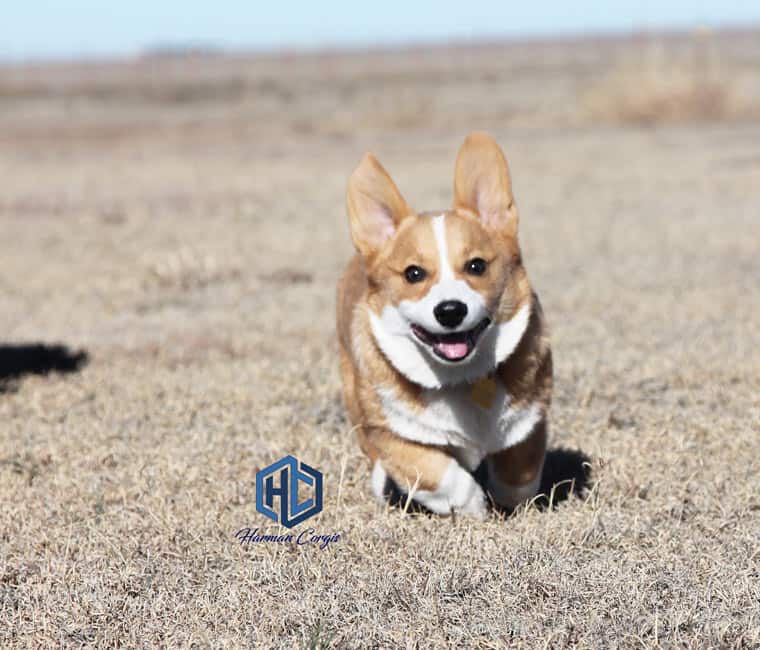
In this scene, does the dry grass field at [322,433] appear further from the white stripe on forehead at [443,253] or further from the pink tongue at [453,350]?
the white stripe on forehead at [443,253]

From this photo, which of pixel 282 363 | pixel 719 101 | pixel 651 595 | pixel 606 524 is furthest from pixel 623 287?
pixel 719 101

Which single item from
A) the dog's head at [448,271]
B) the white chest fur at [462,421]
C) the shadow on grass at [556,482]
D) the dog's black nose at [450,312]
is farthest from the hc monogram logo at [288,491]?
the dog's black nose at [450,312]

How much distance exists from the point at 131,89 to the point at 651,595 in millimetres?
43263

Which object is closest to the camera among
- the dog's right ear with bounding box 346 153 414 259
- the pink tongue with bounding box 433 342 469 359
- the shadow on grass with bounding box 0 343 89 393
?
the pink tongue with bounding box 433 342 469 359

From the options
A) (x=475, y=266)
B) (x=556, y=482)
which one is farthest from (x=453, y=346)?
(x=556, y=482)

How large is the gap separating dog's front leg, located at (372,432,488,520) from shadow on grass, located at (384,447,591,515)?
19 cm

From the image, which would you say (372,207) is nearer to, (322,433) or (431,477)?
(431,477)

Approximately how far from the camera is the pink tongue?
11.2ft

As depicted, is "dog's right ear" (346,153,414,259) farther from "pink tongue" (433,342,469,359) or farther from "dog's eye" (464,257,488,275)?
"pink tongue" (433,342,469,359)

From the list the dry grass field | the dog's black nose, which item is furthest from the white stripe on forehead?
the dry grass field

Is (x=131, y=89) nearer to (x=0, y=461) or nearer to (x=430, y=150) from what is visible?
(x=430, y=150)

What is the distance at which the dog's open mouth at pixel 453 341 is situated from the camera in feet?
11.3

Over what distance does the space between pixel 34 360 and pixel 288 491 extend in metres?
2.81

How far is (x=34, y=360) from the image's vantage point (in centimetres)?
652
